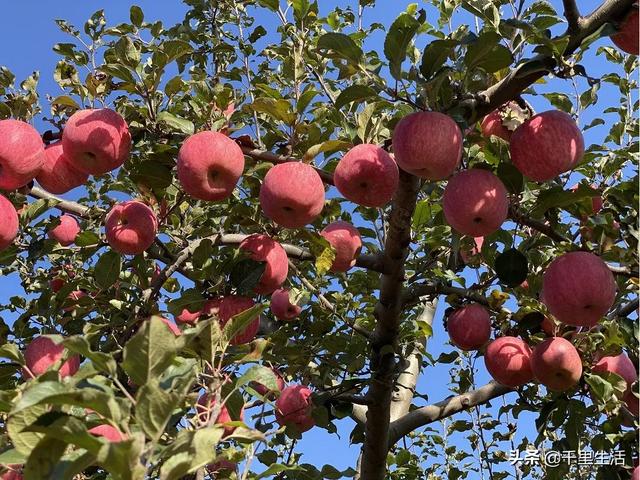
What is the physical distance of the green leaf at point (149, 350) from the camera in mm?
1218

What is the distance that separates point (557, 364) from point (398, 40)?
1417mm

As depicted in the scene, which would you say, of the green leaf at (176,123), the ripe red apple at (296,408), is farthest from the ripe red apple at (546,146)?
the ripe red apple at (296,408)

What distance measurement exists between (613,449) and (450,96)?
2.03 meters

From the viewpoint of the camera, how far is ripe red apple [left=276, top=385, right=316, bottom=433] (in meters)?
3.71

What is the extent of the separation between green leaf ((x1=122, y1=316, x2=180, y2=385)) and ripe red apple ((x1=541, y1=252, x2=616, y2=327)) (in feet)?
5.56

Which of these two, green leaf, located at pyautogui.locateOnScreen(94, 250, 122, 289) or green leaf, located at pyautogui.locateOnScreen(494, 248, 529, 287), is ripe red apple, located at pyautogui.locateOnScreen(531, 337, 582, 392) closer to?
green leaf, located at pyautogui.locateOnScreen(494, 248, 529, 287)

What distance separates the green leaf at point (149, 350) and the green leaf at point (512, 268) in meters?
1.68

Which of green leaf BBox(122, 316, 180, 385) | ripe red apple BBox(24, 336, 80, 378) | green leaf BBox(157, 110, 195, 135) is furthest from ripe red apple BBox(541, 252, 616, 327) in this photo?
ripe red apple BBox(24, 336, 80, 378)

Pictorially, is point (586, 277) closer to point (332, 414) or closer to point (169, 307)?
point (169, 307)

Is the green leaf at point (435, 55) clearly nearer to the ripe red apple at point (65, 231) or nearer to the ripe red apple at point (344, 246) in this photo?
the ripe red apple at point (344, 246)

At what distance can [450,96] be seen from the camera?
2.43 meters

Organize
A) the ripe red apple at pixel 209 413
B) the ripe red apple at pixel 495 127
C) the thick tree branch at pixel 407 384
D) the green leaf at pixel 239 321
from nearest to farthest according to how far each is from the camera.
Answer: the ripe red apple at pixel 209 413 < the green leaf at pixel 239 321 < the ripe red apple at pixel 495 127 < the thick tree branch at pixel 407 384

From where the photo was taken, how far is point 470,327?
3.32m

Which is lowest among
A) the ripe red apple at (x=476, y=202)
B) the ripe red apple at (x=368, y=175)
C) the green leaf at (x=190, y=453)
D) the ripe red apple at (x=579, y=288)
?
the green leaf at (x=190, y=453)
